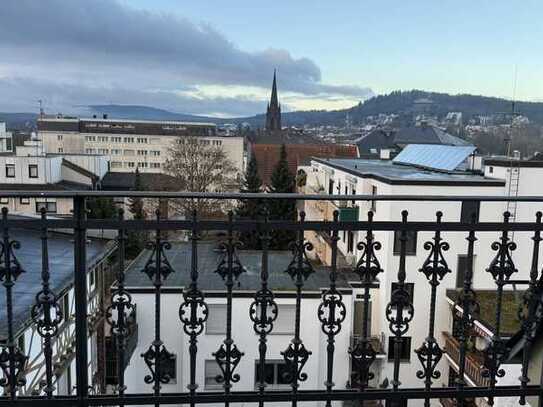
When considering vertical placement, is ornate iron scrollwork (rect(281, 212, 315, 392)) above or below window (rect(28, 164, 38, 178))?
above

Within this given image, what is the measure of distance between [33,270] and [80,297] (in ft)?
18.5

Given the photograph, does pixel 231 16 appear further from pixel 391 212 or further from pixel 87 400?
pixel 87 400

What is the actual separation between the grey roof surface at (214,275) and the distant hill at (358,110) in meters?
14.3

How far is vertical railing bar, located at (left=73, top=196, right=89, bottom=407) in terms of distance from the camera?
2.29 meters

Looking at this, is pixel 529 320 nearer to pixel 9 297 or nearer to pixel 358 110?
pixel 9 297

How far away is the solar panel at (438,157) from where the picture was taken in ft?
61.0

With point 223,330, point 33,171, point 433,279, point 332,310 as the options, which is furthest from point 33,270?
point 33,171

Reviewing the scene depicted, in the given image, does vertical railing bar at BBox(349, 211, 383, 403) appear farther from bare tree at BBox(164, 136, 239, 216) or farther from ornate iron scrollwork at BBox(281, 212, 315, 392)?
bare tree at BBox(164, 136, 239, 216)

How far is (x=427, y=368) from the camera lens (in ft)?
8.16

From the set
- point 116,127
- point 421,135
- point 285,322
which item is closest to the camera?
point 285,322

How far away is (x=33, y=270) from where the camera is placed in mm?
7277

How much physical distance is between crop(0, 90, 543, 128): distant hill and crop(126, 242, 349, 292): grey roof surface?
14286 mm

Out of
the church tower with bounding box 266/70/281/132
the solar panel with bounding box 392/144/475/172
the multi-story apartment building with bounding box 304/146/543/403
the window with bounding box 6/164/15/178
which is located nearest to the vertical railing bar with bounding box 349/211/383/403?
the multi-story apartment building with bounding box 304/146/543/403

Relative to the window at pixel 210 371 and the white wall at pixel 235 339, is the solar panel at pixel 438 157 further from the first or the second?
the window at pixel 210 371
